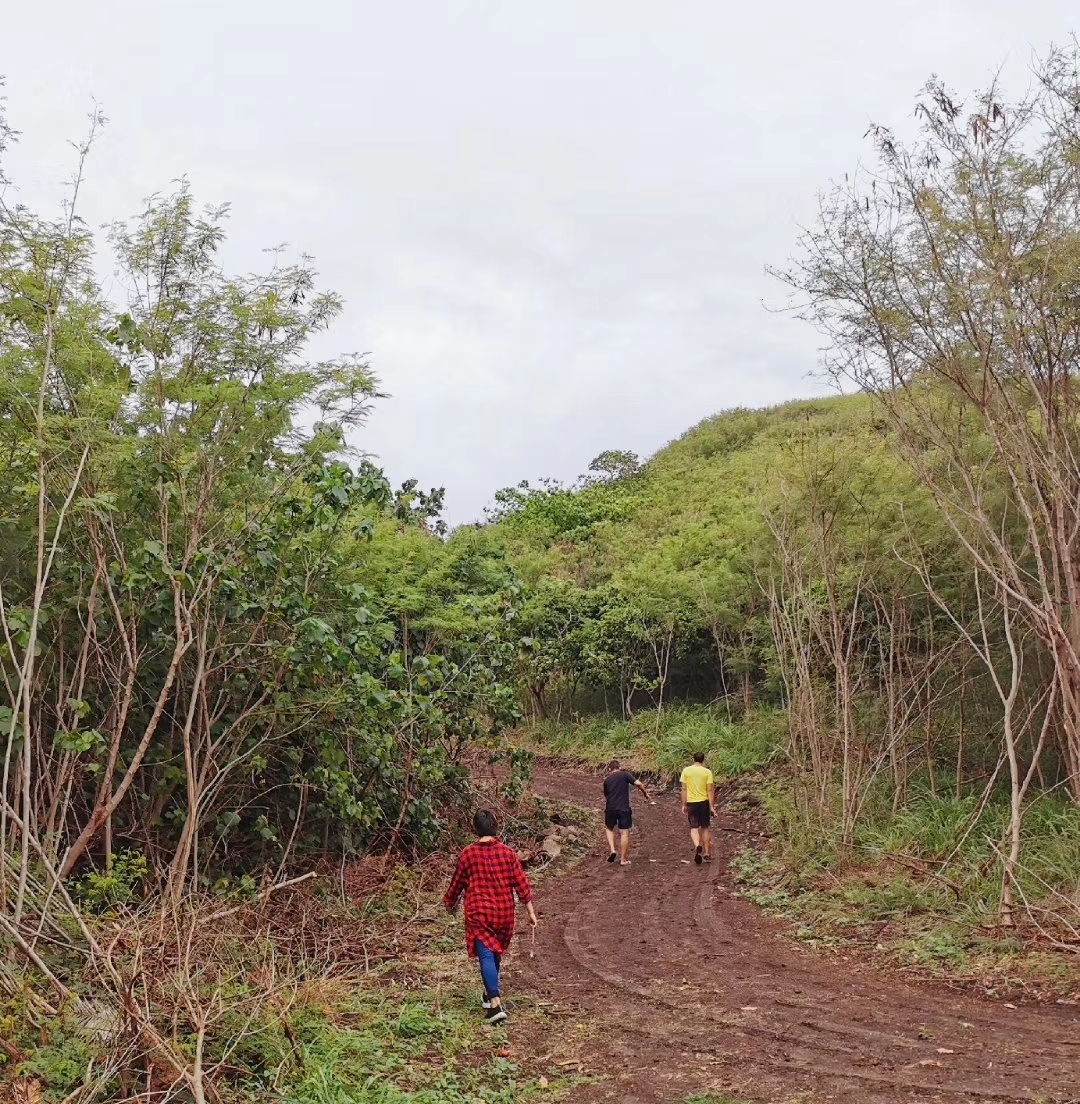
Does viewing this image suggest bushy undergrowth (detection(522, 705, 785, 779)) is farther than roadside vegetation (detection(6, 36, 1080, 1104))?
Yes

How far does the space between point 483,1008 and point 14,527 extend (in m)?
4.59

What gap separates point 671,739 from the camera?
18.5 m

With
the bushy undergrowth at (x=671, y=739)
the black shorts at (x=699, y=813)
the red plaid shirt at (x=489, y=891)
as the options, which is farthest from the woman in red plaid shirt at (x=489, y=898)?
the bushy undergrowth at (x=671, y=739)

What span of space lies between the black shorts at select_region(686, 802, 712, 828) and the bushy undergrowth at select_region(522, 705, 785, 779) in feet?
11.1

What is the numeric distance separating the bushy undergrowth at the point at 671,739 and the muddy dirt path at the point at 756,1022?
697 centimetres

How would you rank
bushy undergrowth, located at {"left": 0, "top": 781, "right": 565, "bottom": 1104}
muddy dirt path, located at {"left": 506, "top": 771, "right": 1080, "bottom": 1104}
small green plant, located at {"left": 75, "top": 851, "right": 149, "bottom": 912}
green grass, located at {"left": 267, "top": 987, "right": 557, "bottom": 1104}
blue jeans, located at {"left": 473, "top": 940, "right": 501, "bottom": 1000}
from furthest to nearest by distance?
blue jeans, located at {"left": 473, "top": 940, "right": 501, "bottom": 1000}
small green plant, located at {"left": 75, "top": 851, "right": 149, "bottom": 912}
muddy dirt path, located at {"left": 506, "top": 771, "right": 1080, "bottom": 1104}
green grass, located at {"left": 267, "top": 987, "right": 557, "bottom": 1104}
bushy undergrowth, located at {"left": 0, "top": 781, "right": 565, "bottom": 1104}

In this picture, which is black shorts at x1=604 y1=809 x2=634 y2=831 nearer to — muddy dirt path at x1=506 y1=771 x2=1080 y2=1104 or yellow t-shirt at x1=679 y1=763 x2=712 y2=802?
yellow t-shirt at x1=679 y1=763 x2=712 y2=802

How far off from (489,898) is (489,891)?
0.05m

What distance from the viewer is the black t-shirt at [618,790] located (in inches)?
467

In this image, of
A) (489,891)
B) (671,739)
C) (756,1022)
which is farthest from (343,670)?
(671,739)

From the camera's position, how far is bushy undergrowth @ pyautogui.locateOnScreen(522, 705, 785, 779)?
656 inches

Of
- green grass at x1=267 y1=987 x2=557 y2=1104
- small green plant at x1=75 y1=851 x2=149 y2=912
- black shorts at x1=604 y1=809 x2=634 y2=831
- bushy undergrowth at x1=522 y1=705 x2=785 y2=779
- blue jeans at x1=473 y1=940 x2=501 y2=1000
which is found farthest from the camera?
bushy undergrowth at x1=522 y1=705 x2=785 y2=779

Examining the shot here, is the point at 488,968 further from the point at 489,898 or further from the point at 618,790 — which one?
the point at 618,790

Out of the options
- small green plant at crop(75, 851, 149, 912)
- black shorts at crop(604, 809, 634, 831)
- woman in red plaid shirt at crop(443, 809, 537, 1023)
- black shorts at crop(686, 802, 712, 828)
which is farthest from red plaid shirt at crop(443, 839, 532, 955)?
black shorts at crop(686, 802, 712, 828)
